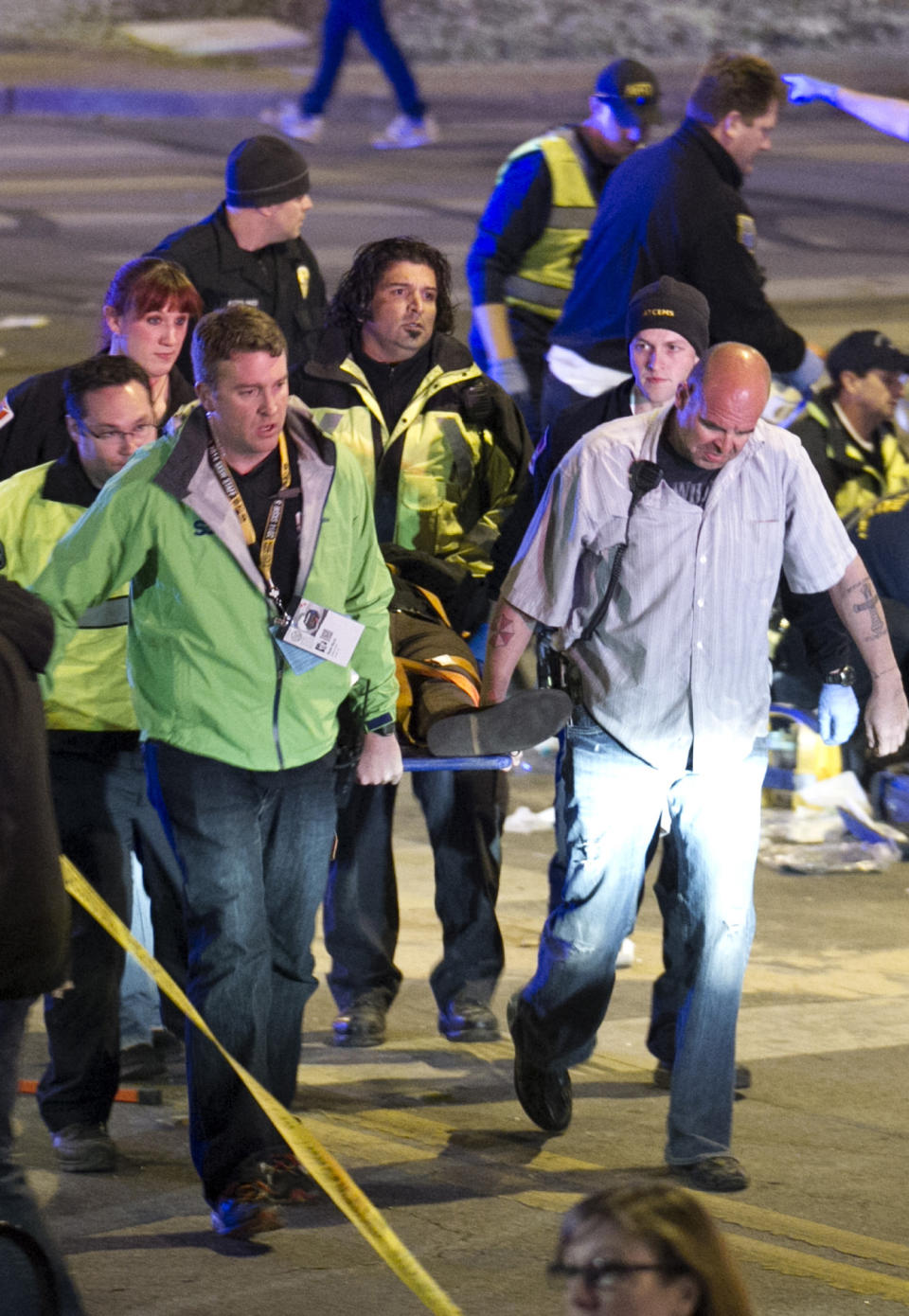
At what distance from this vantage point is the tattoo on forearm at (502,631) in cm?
594

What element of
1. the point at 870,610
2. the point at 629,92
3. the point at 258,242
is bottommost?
the point at 870,610

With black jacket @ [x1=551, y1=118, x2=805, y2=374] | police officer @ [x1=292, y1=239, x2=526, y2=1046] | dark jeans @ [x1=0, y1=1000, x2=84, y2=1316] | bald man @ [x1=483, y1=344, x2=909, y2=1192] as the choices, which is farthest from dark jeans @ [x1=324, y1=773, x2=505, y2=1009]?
dark jeans @ [x1=0, y1=1000, x2=84, y2=1316]

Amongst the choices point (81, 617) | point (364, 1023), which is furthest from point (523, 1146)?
point (81, 617)

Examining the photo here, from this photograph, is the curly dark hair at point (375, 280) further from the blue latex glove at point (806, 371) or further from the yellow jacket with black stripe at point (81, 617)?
the blue latex glove at point (806, 371)

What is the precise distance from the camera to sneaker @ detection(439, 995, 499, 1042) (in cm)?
668

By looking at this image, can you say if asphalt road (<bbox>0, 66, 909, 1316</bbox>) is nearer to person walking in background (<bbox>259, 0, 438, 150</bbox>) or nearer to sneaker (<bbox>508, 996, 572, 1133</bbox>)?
sneaker (<bbox>508, 996, 572, 1133</bbox>)

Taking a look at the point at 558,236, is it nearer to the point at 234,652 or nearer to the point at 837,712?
the point at 837,712

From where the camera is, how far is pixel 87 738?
5754 millimetres

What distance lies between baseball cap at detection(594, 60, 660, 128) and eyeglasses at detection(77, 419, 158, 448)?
3609 millimetres

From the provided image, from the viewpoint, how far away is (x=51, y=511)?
5691mm

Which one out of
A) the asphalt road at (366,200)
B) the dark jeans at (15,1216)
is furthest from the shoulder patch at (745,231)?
the asphalt road at (366,200)

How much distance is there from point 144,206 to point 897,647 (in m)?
11.1

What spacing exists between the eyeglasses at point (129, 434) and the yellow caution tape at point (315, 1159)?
108 cm

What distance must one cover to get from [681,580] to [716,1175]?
146 centimetres
